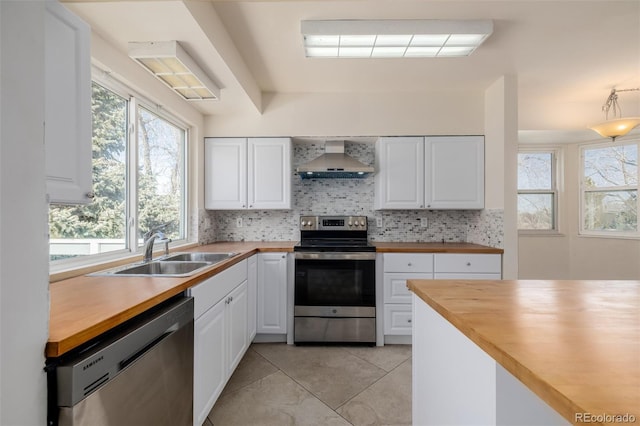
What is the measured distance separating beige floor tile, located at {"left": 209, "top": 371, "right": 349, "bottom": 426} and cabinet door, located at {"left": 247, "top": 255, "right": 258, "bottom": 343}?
548 millimetres

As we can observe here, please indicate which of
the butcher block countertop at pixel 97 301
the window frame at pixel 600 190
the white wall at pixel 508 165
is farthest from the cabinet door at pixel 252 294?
the window frame at pixel 600 190

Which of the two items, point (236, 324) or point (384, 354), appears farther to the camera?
point (384, 354)

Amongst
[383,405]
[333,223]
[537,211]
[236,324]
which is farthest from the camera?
[537,211]

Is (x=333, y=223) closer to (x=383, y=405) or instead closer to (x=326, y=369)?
(x=326, y=369)

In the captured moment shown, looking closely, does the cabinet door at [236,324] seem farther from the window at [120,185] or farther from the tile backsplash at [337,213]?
the tile backsplash at [337,213]

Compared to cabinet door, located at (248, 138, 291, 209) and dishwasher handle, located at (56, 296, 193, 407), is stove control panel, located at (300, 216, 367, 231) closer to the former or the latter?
cabinet door, located at (248, 138, 291, 209)

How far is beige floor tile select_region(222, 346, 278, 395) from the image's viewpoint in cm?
210

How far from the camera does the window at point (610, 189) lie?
3797 millimetres

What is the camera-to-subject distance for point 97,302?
3.61ft

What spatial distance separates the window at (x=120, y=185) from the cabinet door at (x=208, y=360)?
2.50 feet

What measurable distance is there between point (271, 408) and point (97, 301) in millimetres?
1302

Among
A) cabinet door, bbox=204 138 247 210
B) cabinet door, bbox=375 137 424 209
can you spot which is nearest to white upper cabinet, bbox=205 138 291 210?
cabinet door, bbox=204 138 247 210

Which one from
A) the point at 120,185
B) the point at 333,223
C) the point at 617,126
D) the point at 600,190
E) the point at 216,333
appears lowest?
the point at 216,333

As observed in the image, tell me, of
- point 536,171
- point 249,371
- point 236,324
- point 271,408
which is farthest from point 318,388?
point 536,171
